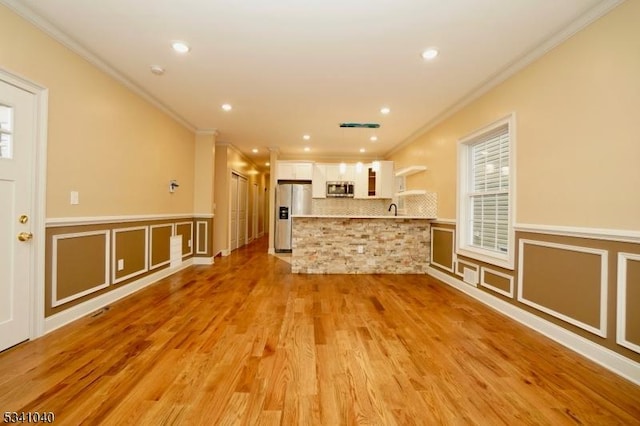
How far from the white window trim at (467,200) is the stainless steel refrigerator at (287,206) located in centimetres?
401

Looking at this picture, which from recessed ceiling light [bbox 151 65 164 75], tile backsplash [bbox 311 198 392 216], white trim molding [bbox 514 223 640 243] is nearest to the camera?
white trim molding [bbox 514 223 640 243]

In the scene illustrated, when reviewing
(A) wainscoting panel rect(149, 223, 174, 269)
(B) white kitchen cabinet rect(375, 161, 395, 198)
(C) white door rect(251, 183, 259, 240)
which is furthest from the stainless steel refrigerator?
(A) wainscoting panel rect(149, 223, 174, 269)

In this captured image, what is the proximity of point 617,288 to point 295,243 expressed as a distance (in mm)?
3825

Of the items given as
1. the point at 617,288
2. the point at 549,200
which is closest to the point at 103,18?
the point at 549,200

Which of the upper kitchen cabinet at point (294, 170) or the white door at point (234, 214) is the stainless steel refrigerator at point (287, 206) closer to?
the upper kitchen cabinet at point (294, 170)

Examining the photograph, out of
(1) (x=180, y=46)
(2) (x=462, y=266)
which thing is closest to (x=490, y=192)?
(2) (x=462, y=266)

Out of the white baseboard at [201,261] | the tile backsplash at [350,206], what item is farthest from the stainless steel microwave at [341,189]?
the white baseboard at [201,261]

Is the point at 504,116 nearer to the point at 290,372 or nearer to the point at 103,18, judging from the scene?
the point at 290,372

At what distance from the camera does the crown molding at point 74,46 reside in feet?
7.01

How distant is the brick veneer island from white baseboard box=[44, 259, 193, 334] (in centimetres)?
217

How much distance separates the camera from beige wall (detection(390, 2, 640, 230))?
1895 millimetres

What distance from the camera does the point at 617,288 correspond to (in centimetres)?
194

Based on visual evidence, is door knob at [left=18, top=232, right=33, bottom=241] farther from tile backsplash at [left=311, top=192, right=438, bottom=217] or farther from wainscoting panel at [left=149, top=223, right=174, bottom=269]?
tile backsplash at [left=311, top=192, right=438, bottom=217]

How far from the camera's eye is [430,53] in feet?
8.80
